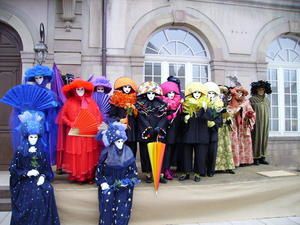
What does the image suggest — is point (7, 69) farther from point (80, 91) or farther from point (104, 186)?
point (104, 186)

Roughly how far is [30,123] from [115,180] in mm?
1164

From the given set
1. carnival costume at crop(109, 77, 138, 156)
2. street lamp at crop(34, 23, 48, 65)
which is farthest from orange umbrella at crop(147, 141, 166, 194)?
street lamp at crop(34, 23, 48, 65)

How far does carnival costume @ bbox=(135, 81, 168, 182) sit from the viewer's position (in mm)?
4355

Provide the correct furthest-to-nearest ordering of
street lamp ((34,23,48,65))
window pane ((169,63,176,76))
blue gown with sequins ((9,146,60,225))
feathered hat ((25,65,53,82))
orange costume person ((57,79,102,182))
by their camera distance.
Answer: window pane ((169,63,176,76)) < street lamp ((34,23,48,65)) < feathered hat ((25,65,53,82)) < orange costume person ((57,79,102,182)) < blue gown with sequins ((9,146,60,225))

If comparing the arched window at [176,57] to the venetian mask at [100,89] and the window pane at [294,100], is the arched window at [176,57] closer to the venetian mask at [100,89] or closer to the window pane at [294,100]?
the window pane at [294,100]

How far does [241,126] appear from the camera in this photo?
5902mm

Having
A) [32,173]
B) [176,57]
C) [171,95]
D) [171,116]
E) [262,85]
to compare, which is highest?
[176,57]

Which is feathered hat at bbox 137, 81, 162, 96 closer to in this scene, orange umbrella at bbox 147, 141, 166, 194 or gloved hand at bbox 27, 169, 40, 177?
orange umbrella at bbox 147, 141, 166, 194

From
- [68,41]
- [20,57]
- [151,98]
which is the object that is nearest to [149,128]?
[151,98]

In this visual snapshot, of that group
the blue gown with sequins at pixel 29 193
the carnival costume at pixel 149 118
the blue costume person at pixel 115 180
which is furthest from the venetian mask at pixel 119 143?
the blue gown with sequins at pixel 29 193

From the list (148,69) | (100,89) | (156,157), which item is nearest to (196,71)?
(148,69)

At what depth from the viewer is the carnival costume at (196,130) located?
4.62 metres

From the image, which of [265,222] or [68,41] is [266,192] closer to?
[265,222]

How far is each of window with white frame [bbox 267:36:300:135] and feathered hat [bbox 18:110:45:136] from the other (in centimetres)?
690
